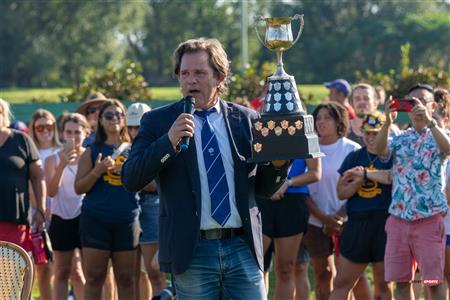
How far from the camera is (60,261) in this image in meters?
9.27

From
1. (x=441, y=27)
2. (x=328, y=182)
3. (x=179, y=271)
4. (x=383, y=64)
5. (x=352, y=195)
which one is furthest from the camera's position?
(x=441, y=27)

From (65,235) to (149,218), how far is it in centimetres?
91

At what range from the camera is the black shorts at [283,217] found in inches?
346

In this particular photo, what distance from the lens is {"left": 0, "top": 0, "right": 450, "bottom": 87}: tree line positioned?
73.8 metres

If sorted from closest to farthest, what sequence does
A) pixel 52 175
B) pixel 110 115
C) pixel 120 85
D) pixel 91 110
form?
pixel 110 115
pixel 52 175
pixel 91 110
pixel 120 85

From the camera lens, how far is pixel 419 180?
7.76 metres

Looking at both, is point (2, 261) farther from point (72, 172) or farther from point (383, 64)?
point (383, 64)

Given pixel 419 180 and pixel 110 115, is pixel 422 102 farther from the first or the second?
pixel 110 115

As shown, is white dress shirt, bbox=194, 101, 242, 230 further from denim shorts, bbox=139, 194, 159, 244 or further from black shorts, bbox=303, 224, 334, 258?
black shorts, bbox=303, 224, 334, 258

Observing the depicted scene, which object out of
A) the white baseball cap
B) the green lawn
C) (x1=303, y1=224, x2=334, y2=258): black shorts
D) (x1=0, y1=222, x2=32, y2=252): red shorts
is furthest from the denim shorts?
the green lawn

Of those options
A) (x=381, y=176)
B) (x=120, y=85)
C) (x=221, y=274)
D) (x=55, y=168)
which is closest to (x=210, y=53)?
(x=221, y=274)

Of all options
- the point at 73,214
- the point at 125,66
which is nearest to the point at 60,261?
the point at 73,214

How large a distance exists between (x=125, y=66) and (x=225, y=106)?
1092 centimetres

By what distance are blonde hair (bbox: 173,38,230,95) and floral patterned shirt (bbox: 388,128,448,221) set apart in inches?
107
